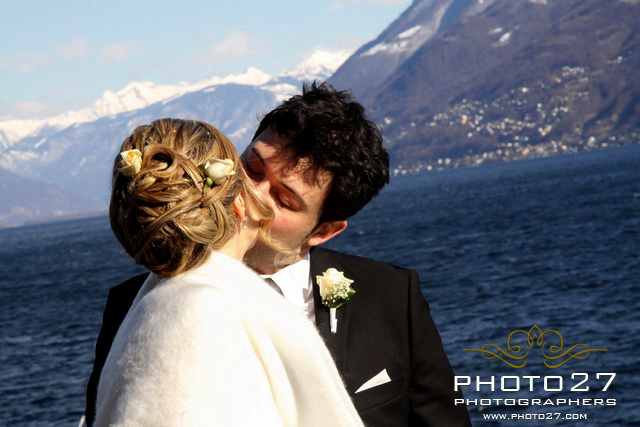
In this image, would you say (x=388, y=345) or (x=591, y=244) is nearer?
(x=388, y=345)

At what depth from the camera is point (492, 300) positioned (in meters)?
37.2

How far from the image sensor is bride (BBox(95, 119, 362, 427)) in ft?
8.52

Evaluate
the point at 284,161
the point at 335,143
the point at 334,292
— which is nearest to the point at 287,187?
the point at 284,161

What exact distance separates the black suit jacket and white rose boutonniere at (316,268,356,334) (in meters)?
0.03

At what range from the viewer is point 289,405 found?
8.87 ft

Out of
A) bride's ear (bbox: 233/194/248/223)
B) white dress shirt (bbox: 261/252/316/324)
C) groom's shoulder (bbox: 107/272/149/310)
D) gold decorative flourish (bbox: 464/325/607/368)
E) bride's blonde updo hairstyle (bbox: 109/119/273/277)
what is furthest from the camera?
gold decorative flourish (bbox: 464/325/607/368)

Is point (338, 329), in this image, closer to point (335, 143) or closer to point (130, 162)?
point (335, 143)

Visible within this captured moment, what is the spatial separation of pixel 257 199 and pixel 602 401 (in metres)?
20.2

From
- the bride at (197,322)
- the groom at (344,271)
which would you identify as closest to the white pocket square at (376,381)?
the groom at (344,271)

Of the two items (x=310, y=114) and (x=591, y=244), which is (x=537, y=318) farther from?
(x=310, y=114)

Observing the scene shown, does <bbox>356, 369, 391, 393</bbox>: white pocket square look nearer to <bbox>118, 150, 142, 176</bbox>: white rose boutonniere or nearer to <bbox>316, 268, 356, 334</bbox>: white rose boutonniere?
<bbox>316, 268, 356, 334</bbox>: white rose boutonniere

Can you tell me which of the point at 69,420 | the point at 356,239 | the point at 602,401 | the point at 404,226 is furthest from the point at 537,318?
the point at 404,226

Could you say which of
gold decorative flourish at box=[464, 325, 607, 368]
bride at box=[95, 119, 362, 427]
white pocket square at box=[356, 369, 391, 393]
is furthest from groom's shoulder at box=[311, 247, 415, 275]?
gold decorative flourish at box=[464, 325, 607, 368]

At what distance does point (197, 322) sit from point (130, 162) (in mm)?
507
